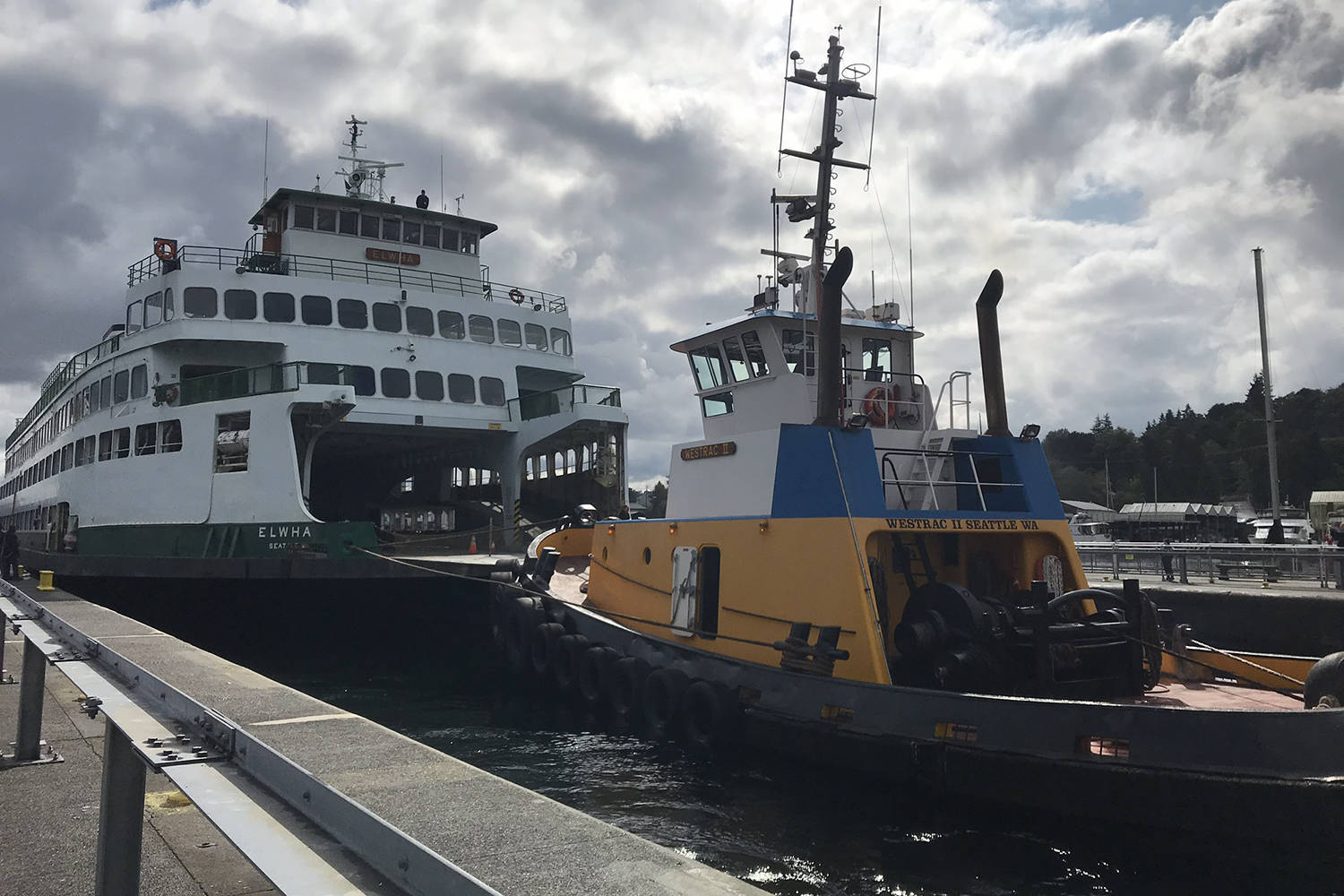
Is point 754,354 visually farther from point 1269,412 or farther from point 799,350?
point 1269,412

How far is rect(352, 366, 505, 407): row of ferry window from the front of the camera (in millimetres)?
18062

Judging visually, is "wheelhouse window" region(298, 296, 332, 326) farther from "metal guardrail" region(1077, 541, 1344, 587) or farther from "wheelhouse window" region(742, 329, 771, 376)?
"metal guardrail" region(1077, 541, 1344, 587)

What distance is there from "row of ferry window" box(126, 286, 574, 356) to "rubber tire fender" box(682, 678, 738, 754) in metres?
12.6

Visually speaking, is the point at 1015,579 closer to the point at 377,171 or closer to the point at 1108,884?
the point at 1108,884

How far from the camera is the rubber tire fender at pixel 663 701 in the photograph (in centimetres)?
889

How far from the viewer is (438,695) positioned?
12000mm

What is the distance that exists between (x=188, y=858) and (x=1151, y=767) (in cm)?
522

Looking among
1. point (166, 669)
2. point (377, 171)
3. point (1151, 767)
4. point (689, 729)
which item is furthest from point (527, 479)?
point (1151, 767)

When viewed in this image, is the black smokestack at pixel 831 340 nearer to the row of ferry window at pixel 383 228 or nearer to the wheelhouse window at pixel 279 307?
the wheelhouse window at pixel 279 307

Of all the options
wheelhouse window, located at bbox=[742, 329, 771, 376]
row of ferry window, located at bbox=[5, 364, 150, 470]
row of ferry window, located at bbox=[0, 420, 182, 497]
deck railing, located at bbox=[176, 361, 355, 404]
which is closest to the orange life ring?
wheelhouse window, located at bbox=[742, 329, 771, 376]

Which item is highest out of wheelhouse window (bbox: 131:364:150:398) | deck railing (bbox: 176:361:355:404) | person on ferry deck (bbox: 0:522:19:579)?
wheelhouse window (bbox: 131:364:150:398)

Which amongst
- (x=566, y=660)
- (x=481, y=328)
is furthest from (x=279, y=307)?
(x=566, y=660)

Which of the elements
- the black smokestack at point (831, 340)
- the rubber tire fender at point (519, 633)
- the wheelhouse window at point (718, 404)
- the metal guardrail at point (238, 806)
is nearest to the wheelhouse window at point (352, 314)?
the rubber tire fender at point (519, 633)

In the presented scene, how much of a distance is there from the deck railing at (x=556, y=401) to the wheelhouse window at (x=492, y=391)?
0.97 feet
